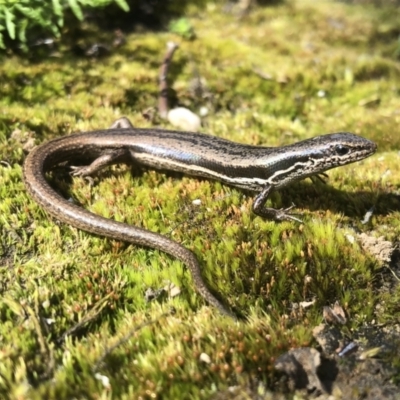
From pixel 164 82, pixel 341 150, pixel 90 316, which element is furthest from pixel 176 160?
pixel 90 316

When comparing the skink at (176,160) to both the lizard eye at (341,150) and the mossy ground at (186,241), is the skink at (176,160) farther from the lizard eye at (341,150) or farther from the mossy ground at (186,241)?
the mossy ground at (186,241)

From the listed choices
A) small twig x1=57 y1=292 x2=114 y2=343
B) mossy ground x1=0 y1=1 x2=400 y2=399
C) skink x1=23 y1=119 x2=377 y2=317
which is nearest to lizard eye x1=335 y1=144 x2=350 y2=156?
skink x1=23 y1=119 x2=377 y2=317

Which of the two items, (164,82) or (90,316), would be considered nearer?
(90,316)

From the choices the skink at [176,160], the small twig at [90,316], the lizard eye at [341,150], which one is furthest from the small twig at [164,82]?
the small twig at [90,316]

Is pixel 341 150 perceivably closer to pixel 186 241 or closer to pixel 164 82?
pixel 186 241

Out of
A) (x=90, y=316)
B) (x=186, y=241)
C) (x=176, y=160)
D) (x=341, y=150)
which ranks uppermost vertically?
(x=341, y=150)

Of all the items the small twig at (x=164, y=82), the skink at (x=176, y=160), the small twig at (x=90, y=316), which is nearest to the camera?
the small twig at (x=90, y=316)
